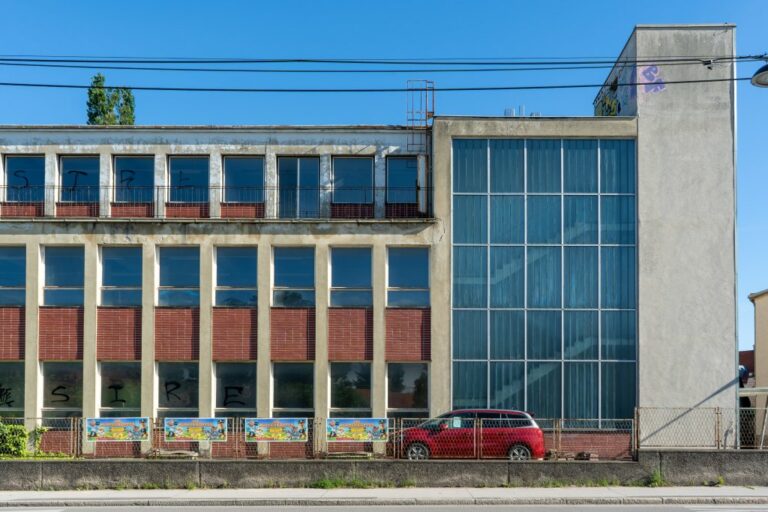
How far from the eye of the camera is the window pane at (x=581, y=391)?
23281 millimetres

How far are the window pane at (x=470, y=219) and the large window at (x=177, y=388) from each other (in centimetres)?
891

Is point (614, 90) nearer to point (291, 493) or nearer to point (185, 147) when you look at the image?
point (185, 147)

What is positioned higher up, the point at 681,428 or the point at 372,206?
the point at 372,206

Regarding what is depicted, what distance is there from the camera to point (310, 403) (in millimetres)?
23719

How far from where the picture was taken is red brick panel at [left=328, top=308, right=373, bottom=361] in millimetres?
23641

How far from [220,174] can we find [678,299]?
564 inches

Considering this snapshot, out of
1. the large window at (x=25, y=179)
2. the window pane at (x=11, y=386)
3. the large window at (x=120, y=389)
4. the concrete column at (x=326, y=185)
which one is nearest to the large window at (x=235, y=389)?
the large window at (x=120, y=389)

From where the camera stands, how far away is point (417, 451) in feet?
65.5

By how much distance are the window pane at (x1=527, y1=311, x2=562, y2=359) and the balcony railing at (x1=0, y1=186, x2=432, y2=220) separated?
4809mm

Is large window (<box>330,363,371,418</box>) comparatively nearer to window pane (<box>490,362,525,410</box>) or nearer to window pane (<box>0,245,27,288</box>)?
window pane (<box>490,362,525,410</box>)

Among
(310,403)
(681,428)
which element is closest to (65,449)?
(310,403)

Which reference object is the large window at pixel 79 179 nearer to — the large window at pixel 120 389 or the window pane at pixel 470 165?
the large window at pixel 120 389

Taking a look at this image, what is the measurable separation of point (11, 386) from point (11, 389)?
0.30ft

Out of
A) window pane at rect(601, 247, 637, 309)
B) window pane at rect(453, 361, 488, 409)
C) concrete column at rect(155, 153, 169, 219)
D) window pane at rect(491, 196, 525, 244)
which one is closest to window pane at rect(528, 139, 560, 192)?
window pane at rect(491, 196, 525, 244)
